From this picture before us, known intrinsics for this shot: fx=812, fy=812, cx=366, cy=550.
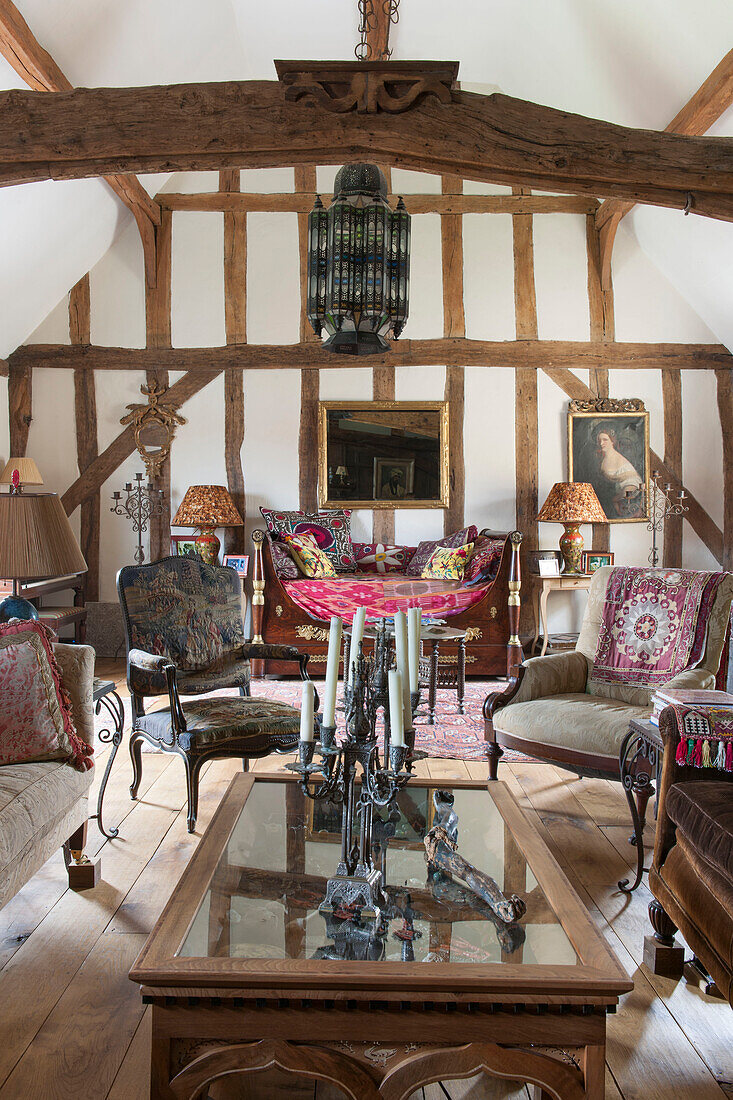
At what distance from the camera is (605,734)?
2.91 metres

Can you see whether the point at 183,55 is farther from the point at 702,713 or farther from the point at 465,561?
the point at 702,713

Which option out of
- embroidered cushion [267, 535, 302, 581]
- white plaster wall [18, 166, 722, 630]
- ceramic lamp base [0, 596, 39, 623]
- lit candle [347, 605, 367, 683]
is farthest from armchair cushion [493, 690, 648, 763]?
white plaster wall [18, 166, 722, 630]

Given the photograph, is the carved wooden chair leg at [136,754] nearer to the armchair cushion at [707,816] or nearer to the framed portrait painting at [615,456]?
the armchair cushion at [707,816]

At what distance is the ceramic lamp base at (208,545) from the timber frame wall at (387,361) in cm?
32

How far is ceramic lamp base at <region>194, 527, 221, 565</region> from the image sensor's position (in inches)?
259

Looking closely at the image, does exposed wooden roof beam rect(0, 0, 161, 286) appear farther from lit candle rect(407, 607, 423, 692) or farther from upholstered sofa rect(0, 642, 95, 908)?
lit candle rect(407, 607, 423, 692)

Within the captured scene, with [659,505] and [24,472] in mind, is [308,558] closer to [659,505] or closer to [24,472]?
[24,472]

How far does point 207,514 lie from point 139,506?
0.80 meters

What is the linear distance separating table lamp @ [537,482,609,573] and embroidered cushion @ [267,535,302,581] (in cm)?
208

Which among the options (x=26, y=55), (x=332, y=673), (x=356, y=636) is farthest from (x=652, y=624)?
(x=26, y=55)

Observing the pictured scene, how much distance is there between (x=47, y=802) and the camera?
2.24m

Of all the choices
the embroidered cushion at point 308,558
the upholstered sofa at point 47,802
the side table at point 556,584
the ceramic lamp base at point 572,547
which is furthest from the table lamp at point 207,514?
the upholstered sofa at point 47,802

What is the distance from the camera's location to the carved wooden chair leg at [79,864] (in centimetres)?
260

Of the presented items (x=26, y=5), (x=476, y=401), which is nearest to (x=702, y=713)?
(x=26, y=5)
